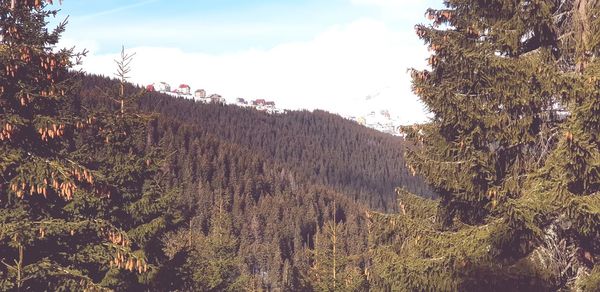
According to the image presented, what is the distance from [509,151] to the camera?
765cm

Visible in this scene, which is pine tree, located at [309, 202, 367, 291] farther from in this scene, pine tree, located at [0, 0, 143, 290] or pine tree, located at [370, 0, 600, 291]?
pine tree, located at [0, 0, 143, 290]

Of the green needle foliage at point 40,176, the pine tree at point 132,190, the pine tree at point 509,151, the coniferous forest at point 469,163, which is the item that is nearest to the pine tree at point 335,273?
the pine tree at point 132,190

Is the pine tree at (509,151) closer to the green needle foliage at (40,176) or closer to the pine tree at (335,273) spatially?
the green needle foliage at (40,176)

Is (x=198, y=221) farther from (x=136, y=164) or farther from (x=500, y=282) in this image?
(x=500, y=282)

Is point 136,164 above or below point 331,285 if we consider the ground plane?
above

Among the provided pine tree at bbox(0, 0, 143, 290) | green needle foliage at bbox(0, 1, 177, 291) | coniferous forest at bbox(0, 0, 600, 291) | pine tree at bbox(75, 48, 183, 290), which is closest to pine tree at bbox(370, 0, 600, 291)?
coniferous forest at bbox(0, 0, 600, 291)

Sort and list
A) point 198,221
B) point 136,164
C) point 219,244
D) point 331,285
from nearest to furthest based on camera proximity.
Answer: point 136,164
point 331,285
point 219,244
point 198,221

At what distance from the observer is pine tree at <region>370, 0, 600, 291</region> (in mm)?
6309

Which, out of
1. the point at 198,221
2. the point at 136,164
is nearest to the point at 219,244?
the point at 136,164

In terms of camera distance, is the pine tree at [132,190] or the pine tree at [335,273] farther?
the pine tree at [335,273]

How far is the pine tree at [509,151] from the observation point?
20.7ft

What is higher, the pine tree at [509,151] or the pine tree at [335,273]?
the pine tree at [509,151]

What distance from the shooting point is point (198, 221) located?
118 metres

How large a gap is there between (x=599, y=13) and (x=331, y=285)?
18.6 metres
